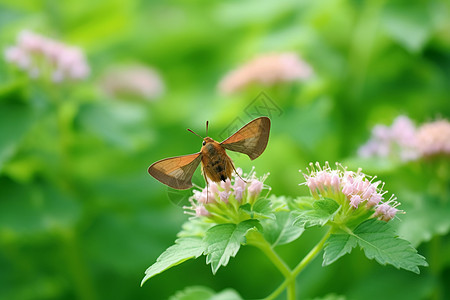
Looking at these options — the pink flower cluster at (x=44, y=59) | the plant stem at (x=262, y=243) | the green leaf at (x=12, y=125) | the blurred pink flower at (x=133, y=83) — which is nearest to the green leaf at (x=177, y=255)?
the plant stem at (x=262, y=243)

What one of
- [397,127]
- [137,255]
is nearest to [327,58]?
[397,127]

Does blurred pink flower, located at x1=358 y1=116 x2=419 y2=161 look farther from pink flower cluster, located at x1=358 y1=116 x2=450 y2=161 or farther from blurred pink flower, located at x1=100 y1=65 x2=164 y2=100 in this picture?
blurred pink flower, located at x1=100 y1=65 x2=164 y2=100

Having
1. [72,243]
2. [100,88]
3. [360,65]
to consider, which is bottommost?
[72,243]

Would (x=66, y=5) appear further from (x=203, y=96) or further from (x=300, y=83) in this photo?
(x=300, y=83)

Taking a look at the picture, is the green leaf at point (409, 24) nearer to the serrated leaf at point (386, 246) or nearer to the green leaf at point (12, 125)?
the serrated leaf at point (386, 246)

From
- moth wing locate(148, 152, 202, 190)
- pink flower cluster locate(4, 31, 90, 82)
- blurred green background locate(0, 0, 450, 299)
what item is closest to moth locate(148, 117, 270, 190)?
moth wing locate(148, 152, 202, 190)

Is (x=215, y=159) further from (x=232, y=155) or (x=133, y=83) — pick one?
(x=133, y=83)

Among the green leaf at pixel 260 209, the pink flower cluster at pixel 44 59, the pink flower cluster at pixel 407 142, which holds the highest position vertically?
the pink flower cluster at pixel 44 59
